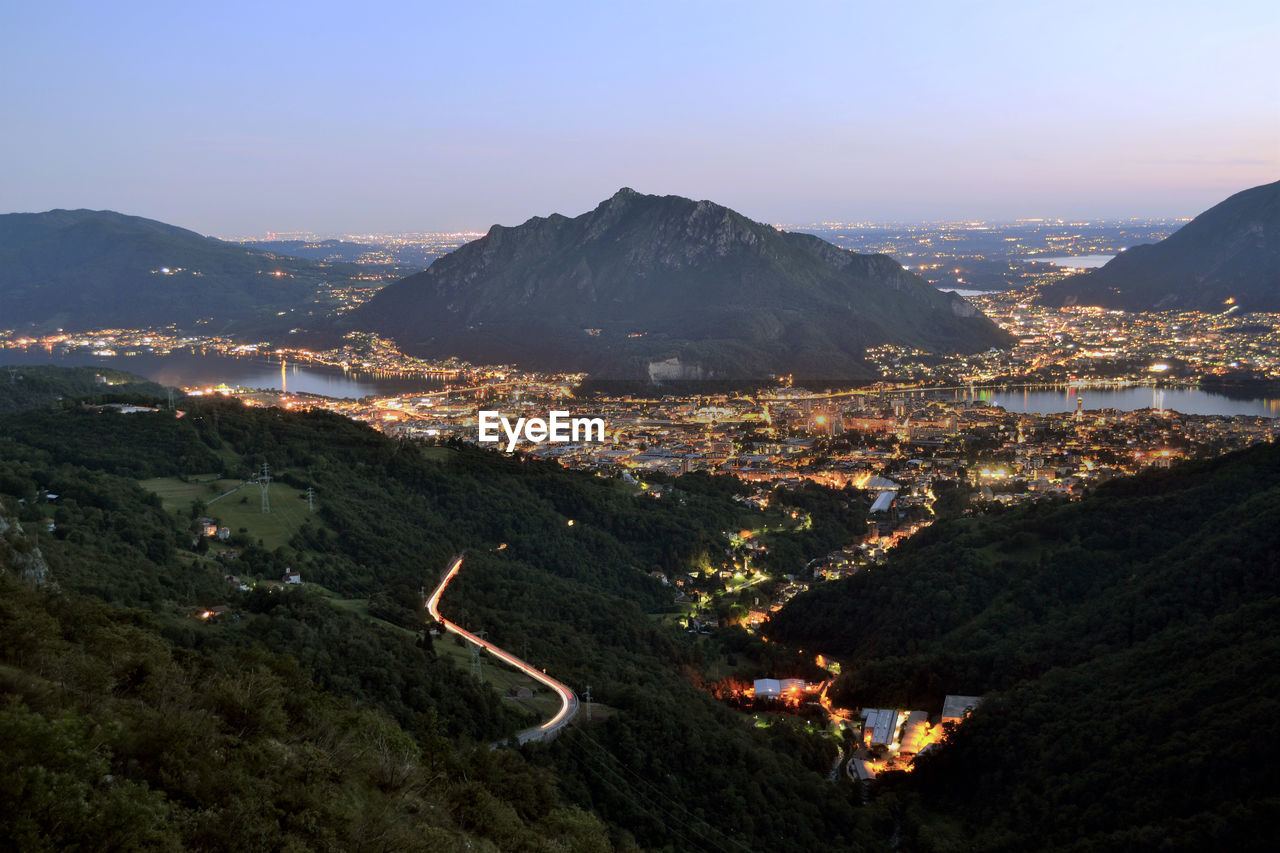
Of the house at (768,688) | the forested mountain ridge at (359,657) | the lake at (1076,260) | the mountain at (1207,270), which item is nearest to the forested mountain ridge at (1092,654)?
the house at (768,688)

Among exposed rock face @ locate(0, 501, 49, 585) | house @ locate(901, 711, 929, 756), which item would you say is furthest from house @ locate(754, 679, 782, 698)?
exposed rock face @ locate(0, 501, 49, 585)

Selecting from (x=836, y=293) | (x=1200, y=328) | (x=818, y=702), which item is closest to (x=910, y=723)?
(x=818, y=702)

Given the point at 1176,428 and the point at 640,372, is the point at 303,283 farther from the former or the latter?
the point at 1176,428

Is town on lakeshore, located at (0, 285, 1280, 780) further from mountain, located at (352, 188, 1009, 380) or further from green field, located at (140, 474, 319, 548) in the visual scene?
mountain, located at (352, 188, 1009, 380)

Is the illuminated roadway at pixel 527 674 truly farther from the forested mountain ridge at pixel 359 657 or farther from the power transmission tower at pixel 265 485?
the power transmission tower at pixel 265 485

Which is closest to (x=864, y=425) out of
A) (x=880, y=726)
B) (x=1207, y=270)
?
(x=880, y=726)

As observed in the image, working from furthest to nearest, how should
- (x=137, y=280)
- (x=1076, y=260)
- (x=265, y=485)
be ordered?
(x=1076, y=260) < (x=137, y=280) < (x=265, y=485)

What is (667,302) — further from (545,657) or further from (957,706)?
(957,706)
